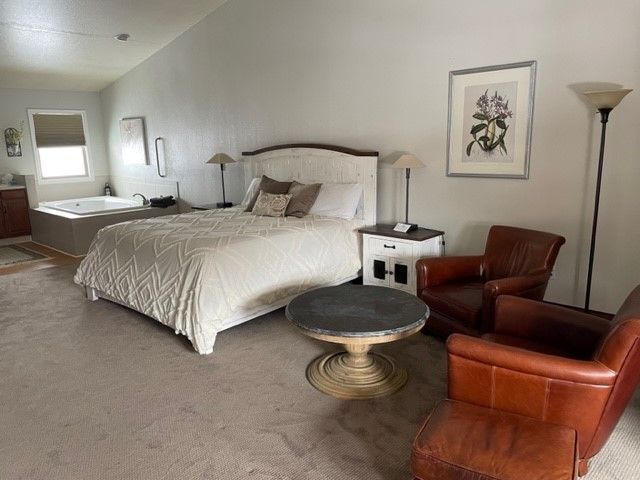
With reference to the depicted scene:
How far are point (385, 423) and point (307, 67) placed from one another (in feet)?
12.3

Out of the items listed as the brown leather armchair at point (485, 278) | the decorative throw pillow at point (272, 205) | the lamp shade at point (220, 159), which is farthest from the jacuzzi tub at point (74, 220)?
the brown leather armchair at point (485, 278)

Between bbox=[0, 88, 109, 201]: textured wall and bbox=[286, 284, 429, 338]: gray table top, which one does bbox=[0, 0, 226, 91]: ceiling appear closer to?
bbox=[0, 88, 109, 201]: textured wall

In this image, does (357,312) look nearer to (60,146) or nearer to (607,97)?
(607,97)

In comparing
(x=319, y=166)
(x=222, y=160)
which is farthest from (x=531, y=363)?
(x=222, y=160)

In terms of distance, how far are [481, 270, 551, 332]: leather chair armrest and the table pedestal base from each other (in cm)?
60

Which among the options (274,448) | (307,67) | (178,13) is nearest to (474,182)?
(307,67)

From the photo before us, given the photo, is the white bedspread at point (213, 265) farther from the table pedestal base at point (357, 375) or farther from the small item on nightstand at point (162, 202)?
the small item on nightstand at point (162, 202)

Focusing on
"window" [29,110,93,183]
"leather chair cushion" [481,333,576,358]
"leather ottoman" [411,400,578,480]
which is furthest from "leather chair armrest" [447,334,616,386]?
"window" [29,110,93,183]

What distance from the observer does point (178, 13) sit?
5.43 metres

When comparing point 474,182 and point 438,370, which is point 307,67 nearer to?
point 474,182

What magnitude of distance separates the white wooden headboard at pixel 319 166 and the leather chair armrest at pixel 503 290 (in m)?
1.81

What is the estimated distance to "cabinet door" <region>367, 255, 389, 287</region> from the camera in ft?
13.4

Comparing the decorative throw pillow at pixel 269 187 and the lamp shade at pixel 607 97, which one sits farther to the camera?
the decorative throw pillow at pixel 269 187

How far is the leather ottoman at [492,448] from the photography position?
1.51 metres
